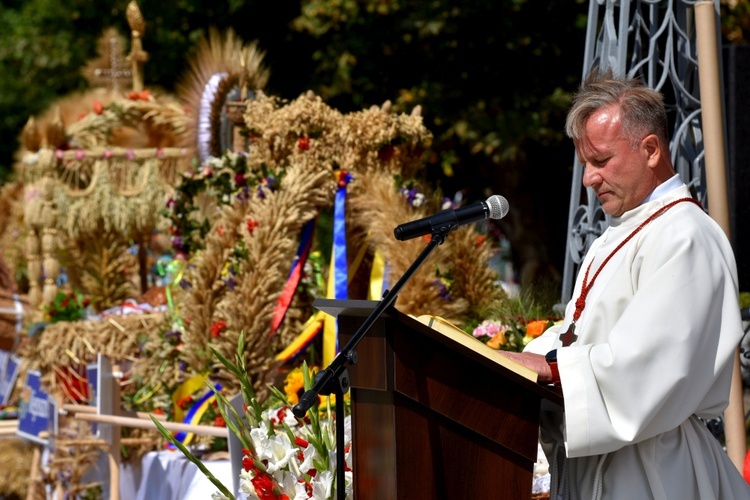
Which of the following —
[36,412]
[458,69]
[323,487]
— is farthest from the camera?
[458,69]

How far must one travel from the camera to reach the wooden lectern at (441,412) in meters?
2.49

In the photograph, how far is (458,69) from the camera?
37.8 feet

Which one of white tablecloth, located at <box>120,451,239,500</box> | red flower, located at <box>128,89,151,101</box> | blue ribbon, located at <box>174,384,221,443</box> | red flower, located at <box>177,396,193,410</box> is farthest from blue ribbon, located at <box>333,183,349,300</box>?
red flower, located at <box>128,89,151,101</box>

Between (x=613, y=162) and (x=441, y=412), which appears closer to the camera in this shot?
(x=441, y=412)

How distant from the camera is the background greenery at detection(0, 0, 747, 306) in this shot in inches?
440

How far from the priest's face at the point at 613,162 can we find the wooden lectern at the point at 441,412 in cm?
56

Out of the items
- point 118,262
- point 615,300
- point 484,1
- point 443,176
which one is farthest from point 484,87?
point 615,300

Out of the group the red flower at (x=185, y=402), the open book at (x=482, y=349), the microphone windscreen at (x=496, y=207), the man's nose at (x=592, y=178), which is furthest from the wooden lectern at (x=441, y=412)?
the red flower at (x=185, y=402)

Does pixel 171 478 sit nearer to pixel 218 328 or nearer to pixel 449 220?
pixel 218 328

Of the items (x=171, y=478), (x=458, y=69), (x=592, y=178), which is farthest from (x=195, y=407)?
(x=458, y=69)

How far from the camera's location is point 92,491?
6680 mm

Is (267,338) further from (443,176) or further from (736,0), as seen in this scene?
(443,176)

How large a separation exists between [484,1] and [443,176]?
2.75 meters

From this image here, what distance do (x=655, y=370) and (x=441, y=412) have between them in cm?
51
